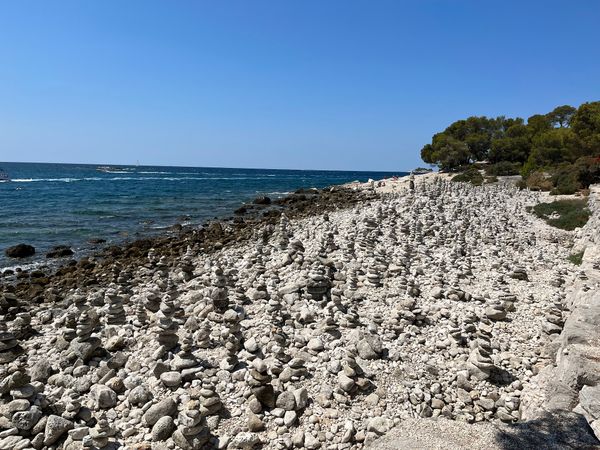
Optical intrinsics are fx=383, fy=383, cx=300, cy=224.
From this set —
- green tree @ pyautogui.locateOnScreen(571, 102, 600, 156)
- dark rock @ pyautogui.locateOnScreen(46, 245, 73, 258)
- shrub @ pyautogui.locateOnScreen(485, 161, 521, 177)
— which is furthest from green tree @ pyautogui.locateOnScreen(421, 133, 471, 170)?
dark rock @ pyautogui.locateOnScreen(46, 245, 73, 258)

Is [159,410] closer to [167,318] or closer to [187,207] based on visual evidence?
[167,318]

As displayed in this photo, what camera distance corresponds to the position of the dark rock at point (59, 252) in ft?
57.1

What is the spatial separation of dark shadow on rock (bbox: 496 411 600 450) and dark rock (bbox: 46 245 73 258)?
1848cm

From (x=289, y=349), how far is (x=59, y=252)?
15032mm

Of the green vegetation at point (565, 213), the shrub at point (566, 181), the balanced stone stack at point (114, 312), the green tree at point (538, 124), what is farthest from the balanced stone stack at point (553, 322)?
Result: the green tree at point (538, 124)

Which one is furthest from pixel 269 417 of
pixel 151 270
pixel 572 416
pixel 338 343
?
pixel 151 270

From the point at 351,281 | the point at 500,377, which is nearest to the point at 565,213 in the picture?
the point at 351,281

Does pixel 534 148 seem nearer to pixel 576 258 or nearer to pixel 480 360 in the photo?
pixel 576 258

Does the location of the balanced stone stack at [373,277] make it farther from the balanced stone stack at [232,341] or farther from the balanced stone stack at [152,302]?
the balanced stone stack at [152,302]

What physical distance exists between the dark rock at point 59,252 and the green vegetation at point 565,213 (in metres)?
23.4

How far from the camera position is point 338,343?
24.0 ft

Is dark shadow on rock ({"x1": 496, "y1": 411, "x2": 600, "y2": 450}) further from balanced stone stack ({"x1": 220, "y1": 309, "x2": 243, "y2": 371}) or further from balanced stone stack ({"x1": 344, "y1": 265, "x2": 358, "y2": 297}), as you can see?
balanced stone stack ({"x1": 344, "y1": 265, "x2": 358, "y2": 297})

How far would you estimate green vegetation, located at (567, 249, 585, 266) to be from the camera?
12.5m

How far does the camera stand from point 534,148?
153 ft
